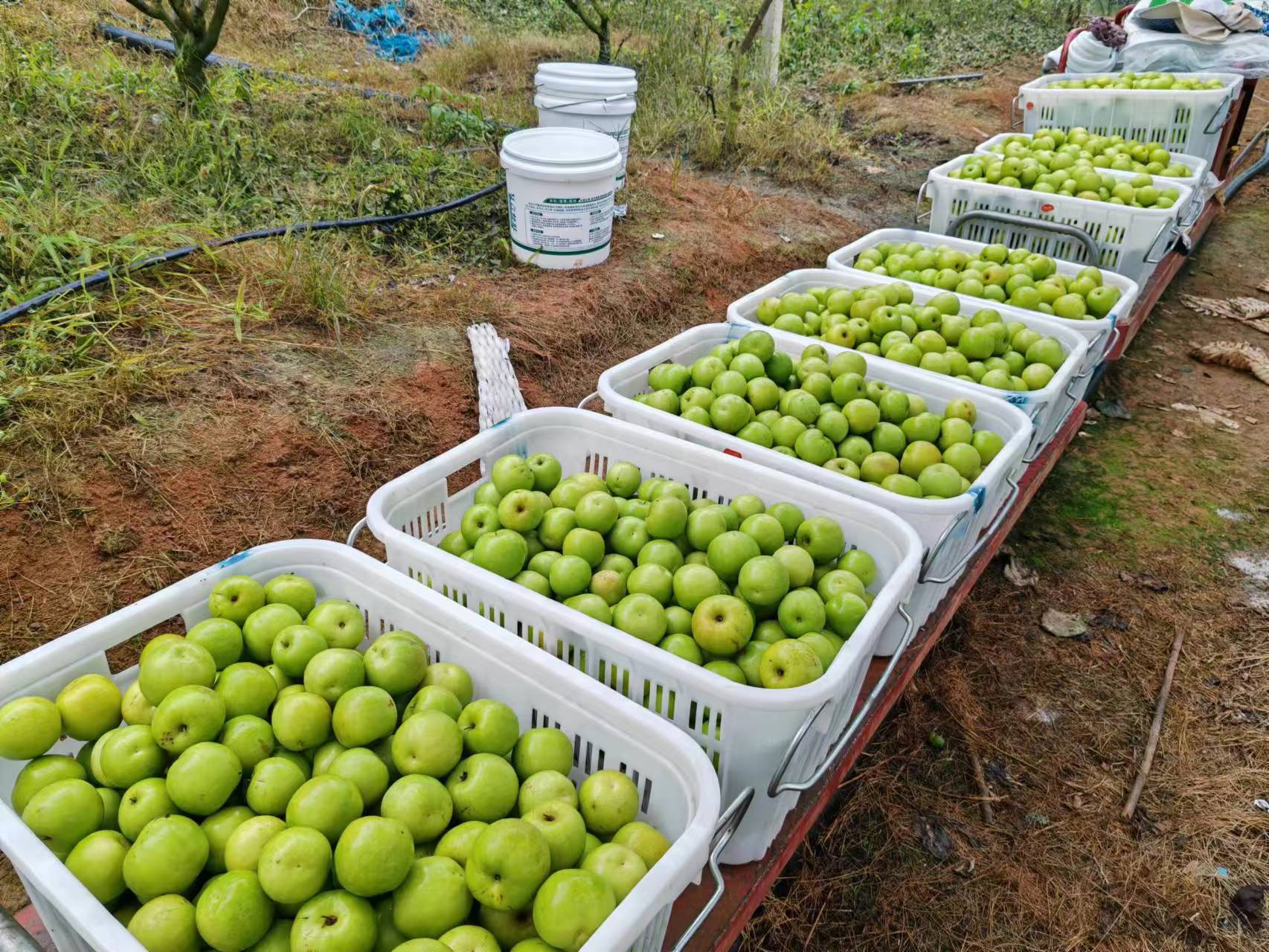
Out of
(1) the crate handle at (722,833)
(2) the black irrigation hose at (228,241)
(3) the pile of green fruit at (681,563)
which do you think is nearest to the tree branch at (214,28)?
(2) the black irrigation hose at (228,241)

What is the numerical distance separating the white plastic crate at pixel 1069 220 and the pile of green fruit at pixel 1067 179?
0.33 feet

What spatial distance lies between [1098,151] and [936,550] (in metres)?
4.79

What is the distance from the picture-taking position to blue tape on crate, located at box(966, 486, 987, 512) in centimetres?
238

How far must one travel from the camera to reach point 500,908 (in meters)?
1.32

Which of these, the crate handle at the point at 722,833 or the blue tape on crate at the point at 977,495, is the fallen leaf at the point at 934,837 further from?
the crate handle at the point at 722,833

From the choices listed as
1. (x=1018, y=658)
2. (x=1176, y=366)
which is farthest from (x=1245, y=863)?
(x=1176, y=366)

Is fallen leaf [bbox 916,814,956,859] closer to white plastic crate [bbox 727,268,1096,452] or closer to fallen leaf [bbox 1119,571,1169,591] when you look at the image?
white plastic crate [bbox 727,268,1096,452]

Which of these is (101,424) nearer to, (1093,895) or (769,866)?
(769,866)

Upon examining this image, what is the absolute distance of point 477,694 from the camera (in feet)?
6.04

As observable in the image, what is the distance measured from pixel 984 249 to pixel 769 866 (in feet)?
11.4

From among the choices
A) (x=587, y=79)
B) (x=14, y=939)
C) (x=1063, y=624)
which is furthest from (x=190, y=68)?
(x=1063, y=624)

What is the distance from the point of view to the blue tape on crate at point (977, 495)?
2.38 meters

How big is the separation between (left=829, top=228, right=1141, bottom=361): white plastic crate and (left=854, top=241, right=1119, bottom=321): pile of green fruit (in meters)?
0.05

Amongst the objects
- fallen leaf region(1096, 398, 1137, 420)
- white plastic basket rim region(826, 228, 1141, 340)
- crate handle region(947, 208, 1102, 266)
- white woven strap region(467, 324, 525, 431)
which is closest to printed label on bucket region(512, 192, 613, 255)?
white woven strap region(467, 324, 525, 431)
